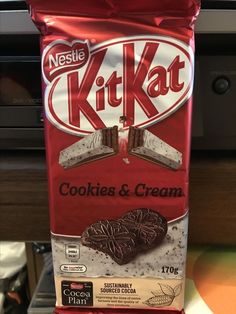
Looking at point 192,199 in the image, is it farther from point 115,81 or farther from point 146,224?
point 115,81

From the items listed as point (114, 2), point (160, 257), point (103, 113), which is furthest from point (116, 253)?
point (114, 2)

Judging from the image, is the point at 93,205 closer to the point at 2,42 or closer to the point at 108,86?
the point at 108,86

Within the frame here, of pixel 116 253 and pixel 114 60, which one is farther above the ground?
pixel 114 60

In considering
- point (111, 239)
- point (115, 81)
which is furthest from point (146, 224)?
point (115, 81)

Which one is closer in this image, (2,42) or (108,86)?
(108,86)

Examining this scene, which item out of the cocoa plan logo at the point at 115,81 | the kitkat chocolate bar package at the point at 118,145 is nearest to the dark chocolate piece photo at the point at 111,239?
the kitkat chocolate bar package at the point at 118,145

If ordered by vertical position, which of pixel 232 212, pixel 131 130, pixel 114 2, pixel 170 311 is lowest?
pixel 170 311

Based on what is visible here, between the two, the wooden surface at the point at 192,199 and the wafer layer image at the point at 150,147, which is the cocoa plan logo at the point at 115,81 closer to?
the wafer layer image at the point at 150,147
